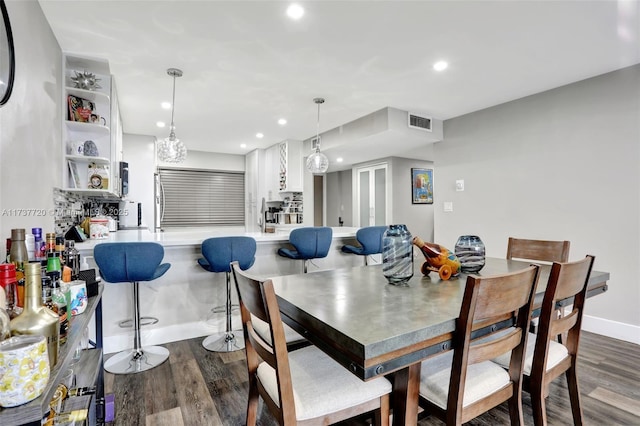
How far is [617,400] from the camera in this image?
194cm

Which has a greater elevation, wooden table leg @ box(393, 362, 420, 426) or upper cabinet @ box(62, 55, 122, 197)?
upper cabinet @ box(62, 55, 122, 197)

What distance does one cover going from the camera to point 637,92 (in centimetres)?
283

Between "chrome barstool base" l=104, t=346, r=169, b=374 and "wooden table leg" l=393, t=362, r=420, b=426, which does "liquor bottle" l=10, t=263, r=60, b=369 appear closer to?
"wooden table leg" l=393, t=362, r=420, b=426

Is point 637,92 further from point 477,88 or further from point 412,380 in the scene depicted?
point 412,380

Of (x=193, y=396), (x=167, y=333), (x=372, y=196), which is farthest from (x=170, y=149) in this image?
(x=372, y=196)

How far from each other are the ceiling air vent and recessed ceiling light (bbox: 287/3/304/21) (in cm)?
245

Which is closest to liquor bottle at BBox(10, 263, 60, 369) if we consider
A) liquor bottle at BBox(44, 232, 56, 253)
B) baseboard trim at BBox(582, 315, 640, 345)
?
liquor bottle at BBox(44, 232, 56, 253)

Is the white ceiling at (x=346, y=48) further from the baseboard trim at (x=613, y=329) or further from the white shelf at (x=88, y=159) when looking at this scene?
the baseboard trim at (x=613, y=329)

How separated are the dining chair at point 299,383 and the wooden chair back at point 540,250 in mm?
1625

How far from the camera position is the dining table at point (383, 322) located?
94 centimetres

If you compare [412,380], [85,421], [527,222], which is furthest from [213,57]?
[527,222]

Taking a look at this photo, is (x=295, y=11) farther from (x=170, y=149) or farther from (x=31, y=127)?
(x=170, y=149)

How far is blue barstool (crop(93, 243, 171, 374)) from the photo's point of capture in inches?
84.0

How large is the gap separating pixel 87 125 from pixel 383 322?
9.63 feet
